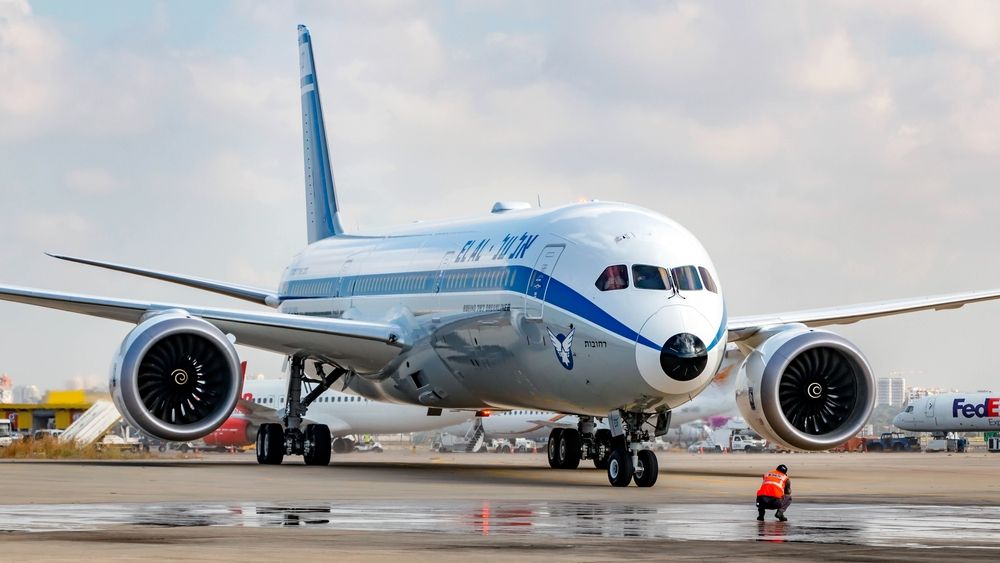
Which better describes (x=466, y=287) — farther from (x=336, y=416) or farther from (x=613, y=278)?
(x=336, y=416)

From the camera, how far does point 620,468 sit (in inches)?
969

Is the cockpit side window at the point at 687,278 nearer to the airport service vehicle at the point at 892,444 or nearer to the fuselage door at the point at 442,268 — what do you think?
the fuselage door at the point at 442,268

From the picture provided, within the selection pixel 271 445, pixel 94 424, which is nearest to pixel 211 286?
pixel 271 445

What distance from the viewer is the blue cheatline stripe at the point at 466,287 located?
959 inches

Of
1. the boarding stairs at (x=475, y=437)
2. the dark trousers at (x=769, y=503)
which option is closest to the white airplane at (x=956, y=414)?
the boarding stairs at (x=475, y=437)

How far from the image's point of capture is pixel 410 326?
30297 mm

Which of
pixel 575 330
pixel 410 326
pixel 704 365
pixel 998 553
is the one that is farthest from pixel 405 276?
pixel 998 553

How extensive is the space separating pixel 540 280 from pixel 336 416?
37434 millimetres

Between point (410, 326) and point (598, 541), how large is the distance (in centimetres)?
1663

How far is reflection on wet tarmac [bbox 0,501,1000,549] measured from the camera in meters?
14.8

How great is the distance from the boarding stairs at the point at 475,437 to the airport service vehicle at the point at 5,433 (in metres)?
20.6

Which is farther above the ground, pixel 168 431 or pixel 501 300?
pixel 501 300

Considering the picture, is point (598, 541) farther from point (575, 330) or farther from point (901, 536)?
point (575, 330)

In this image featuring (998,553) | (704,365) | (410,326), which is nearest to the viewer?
(998,553)
